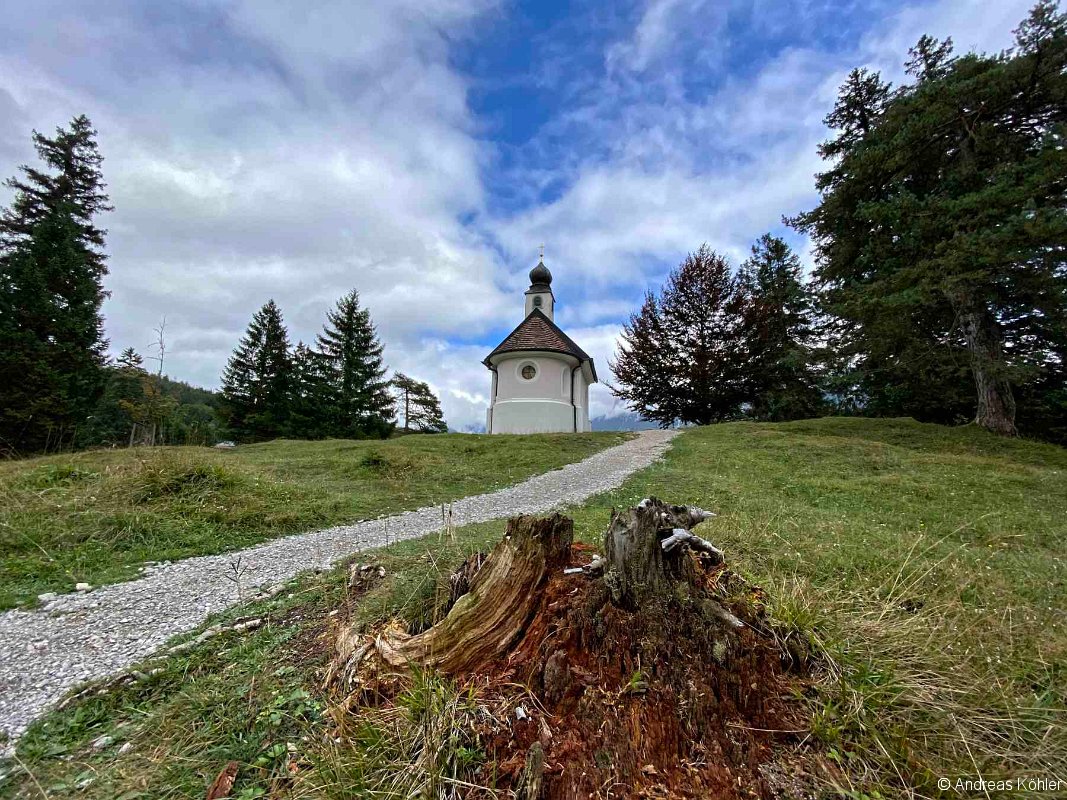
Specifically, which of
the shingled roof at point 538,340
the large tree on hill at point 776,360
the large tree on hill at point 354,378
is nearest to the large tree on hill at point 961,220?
the large tree on hill at point 776,360

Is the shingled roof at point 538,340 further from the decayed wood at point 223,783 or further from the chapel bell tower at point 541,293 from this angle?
the decayed wood at point 223,783

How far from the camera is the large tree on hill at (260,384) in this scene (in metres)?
28.5

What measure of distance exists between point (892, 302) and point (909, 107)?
620 cm

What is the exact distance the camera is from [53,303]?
57.8ft

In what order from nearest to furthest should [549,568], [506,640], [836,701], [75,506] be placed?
[836,701] < [506,640] < [549,568] < [75,506]

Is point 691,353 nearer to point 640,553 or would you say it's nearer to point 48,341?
point 640,553

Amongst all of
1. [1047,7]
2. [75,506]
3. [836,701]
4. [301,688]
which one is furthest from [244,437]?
[1047,7]

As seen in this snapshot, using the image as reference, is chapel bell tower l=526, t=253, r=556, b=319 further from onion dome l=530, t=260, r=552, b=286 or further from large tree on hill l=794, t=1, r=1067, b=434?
large tree on hill l=794, t=1, r=1067, b=434

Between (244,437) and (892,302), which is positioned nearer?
(892,302)

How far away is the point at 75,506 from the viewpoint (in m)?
5.12

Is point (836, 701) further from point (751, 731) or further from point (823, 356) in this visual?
point (823, 356)

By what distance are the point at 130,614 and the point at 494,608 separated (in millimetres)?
3111

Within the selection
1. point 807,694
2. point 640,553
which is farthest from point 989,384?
point 640,553

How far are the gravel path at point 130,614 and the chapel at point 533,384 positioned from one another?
15.7 m
